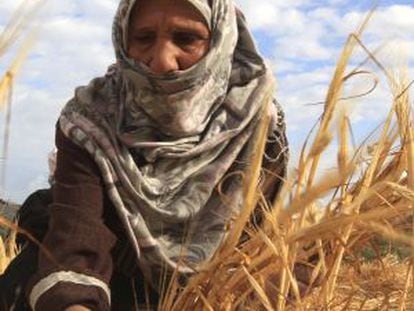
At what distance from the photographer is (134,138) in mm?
1633

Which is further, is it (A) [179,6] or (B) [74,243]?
(A) [179,6]

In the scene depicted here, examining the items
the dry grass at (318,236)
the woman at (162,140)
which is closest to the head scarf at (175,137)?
the woman at (162,140)

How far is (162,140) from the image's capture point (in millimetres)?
1688

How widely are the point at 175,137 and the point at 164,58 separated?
207 mm

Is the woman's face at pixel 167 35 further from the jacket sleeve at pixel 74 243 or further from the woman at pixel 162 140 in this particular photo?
the jacket sleeve at pixel 74 243

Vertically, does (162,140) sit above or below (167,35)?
below

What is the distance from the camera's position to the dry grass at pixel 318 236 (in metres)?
1.06

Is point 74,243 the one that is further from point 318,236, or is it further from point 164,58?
point 318,236

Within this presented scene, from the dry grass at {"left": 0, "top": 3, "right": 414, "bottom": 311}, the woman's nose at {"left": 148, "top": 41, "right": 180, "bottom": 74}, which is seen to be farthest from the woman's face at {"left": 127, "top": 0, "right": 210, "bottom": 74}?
the dry grass at {"left": 0, "top": 3, "right": 414, "bottom": 311}

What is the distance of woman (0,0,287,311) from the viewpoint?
155 cm

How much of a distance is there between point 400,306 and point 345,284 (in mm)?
159

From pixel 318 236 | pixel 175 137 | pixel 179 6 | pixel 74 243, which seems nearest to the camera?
pixel 318 236

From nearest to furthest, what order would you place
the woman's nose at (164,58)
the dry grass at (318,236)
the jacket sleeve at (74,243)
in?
1. the dry grass at (318,236)
2. the jacket sleeve at (74,243)
3. the woman's nose at (164,58)

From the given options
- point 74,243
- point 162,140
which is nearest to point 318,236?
point 74,243
